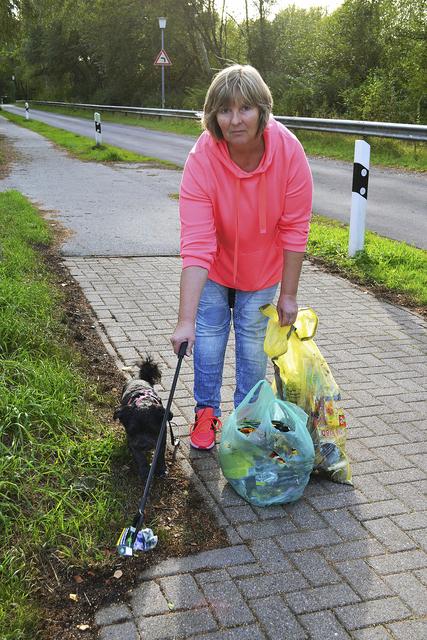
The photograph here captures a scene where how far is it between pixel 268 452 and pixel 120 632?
1.04 meters

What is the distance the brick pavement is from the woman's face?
161 centimetres

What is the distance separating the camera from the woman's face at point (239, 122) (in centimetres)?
300

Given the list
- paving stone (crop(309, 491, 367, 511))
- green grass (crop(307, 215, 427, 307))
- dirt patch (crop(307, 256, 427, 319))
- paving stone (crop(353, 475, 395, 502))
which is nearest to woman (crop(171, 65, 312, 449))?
paving stone (crop(309, 491, 367, 511))

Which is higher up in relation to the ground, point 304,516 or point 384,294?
point 384,294

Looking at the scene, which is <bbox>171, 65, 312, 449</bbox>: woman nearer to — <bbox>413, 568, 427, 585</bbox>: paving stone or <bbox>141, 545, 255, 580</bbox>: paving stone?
<bbox>141, 545, 255, 580</bbox>: paving stone

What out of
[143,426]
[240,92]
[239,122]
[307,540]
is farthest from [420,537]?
[240,92]

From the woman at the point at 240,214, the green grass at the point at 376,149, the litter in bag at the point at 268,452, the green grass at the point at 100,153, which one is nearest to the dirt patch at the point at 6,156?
the green grass at the point at 100,153

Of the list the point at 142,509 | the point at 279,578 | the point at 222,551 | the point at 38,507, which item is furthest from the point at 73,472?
→ the point at 279,578

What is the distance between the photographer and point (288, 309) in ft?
11.2

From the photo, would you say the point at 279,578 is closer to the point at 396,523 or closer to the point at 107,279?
the point at 396,523

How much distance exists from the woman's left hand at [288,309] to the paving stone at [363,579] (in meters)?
1.16

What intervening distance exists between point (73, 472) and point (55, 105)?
62.5 meters

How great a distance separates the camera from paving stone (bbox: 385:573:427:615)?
2.58m

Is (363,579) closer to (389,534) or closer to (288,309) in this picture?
(389,534)
